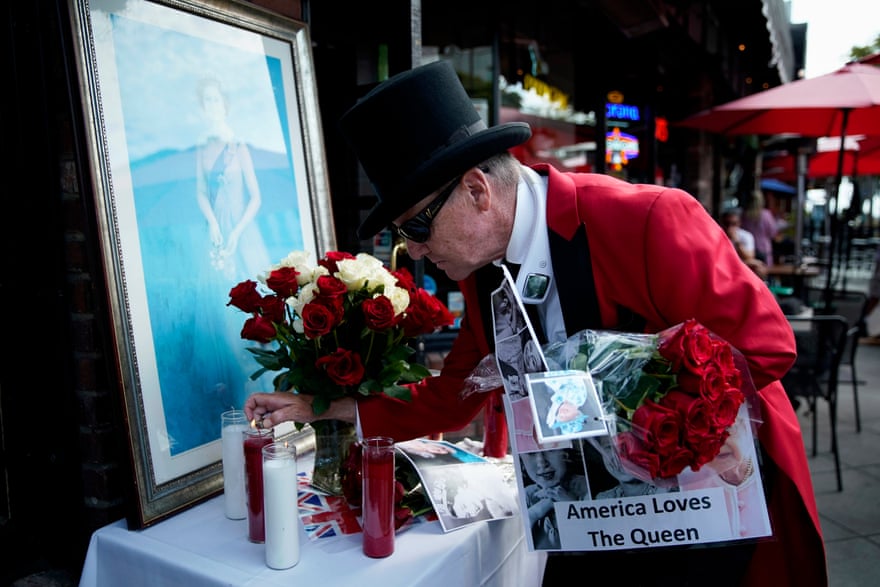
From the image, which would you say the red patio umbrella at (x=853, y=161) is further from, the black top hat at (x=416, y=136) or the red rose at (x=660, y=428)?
the red rose at (x=660, y=428)

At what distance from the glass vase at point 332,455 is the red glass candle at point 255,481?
25 centimetres

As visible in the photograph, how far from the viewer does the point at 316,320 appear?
1.46 metres

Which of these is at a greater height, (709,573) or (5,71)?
(5,71)

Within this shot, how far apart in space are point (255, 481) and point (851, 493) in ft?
13.0

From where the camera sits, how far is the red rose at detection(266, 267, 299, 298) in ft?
5.17

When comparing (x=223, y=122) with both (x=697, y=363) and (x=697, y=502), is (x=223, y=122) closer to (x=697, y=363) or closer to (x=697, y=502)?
(x=697, y=363)

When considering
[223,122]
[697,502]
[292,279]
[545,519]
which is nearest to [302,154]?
[223,122]

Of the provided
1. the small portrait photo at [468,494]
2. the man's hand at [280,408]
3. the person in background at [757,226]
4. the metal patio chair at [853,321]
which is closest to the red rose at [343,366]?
the man's hand at [280,408]

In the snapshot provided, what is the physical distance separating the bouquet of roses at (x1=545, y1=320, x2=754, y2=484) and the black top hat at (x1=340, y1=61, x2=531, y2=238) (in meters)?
0.48

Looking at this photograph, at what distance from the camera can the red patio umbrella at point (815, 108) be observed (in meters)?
4.57

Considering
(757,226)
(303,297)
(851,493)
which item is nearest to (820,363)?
(851,493)

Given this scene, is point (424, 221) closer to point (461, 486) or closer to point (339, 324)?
point (339, 324)

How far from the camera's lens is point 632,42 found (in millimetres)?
6535

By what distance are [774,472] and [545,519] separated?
57 cm
